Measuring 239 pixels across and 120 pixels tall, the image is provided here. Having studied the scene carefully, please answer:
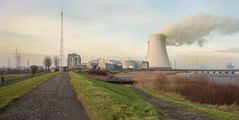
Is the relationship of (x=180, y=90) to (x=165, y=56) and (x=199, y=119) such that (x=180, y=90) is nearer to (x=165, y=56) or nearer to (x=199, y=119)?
Result: (x=199, y=119)

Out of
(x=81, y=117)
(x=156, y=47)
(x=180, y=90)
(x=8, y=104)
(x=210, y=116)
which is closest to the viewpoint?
(x=81, y=117)

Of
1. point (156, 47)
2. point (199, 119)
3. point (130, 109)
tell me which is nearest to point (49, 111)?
point (130, 109)

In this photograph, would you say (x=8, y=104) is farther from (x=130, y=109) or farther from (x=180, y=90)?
(x=180, y=90)

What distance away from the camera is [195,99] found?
29219 millimetres

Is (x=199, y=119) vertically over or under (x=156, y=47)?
under

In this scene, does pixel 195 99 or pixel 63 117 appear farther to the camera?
pixel 195 99

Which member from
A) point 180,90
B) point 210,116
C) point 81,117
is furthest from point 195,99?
point 81,117

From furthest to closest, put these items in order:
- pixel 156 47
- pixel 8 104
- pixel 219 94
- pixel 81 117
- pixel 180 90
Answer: pixel 156 47 < pixel 180 90 < pixel 219 94 < pixel 8 104 < pixel 81 117

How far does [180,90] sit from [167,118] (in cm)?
2271

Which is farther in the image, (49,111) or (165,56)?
(165,56)

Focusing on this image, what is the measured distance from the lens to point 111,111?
13.8 m

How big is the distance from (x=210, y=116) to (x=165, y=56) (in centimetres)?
8752

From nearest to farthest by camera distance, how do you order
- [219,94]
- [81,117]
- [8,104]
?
[81,117] → [8,104] → [219,94]

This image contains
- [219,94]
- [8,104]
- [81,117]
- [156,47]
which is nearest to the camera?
[81,117]
